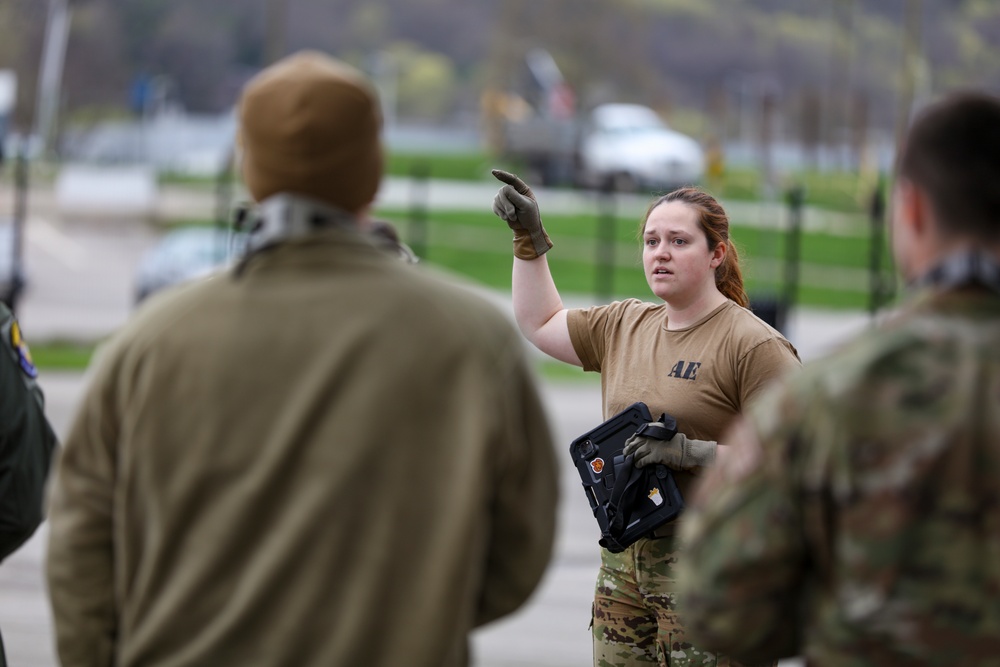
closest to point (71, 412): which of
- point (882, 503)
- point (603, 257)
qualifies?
point (603, 257)

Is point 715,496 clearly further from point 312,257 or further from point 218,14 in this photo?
point 218,14

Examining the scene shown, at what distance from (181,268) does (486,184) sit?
29.6 meters

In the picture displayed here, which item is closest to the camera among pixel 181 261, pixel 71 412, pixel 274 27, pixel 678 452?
pixel 678 452

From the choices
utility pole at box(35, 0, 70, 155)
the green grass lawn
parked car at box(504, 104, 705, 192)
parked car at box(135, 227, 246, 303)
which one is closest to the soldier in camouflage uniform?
parked car at box(135, 227, 246, 303)

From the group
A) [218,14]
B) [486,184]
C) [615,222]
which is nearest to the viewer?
[615,222]

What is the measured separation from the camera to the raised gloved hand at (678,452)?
375 centimetres

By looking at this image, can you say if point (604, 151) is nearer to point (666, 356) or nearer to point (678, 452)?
point (666, 356)

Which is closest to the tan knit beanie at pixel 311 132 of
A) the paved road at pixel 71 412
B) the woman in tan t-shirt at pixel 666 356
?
the paved road at pixel 71 412

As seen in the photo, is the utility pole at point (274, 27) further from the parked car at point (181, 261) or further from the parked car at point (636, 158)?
the parked car at point (636, 158)

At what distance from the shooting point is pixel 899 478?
6.82 feet

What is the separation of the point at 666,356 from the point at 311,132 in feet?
6.15

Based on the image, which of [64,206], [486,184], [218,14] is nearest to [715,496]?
[64,206]

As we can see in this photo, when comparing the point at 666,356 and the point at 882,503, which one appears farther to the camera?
the point at 666,356

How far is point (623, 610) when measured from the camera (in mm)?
3873
